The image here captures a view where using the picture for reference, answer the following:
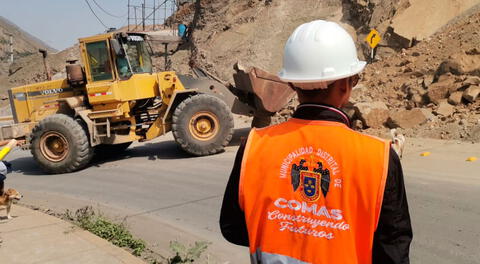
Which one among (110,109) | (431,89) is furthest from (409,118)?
(110,109)

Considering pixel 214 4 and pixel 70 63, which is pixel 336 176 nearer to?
pixel 70 63

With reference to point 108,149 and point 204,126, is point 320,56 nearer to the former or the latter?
point 204,126

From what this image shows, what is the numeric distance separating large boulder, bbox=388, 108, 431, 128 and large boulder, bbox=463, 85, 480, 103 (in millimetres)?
961

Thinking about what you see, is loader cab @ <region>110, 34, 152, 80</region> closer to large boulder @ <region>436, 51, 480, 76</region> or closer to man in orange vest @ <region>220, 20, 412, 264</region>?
large boulder @ <region>436, 51, 480, 76</region>

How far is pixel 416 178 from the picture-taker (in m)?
6.89

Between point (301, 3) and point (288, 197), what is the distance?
21146 mm

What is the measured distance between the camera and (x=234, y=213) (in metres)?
1.93

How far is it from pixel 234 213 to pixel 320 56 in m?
0.77

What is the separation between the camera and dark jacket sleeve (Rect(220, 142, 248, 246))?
1.87 metres

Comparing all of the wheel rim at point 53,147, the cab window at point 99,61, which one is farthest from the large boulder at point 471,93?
the wheel rim at point 53,147

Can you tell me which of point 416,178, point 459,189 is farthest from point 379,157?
point 416,178

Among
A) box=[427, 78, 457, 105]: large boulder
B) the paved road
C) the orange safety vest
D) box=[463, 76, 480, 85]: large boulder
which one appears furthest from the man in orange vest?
box=[427, 78, 457, 105]: large boulder

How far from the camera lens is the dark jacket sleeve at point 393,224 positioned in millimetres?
1568

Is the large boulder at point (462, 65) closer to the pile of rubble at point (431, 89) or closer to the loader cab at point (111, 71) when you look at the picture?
the pile of rubble at point (431, 89)
